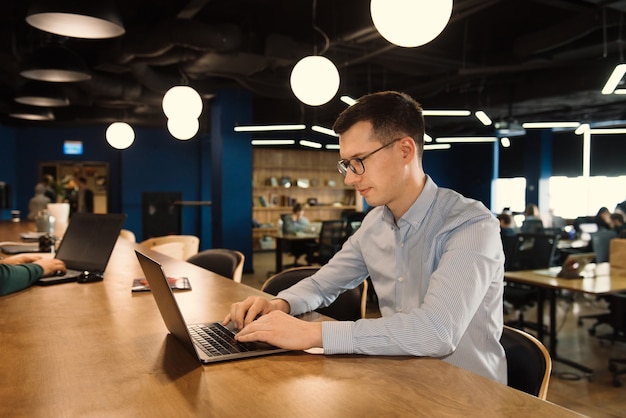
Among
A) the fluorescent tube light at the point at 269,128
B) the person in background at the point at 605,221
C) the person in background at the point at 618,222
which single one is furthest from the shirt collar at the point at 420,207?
the person in background at the point at 605,221

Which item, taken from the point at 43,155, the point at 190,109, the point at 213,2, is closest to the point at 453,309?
the point at 190,109

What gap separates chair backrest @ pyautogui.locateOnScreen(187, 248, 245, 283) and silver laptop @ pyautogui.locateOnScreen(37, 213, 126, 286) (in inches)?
31.4

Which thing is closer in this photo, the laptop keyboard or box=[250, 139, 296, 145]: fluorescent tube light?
the laptop keyboard

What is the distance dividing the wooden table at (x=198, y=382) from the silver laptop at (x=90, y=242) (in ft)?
3.34

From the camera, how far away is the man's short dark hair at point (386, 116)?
1.69 m

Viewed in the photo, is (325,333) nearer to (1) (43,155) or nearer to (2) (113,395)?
(2) (113,395)

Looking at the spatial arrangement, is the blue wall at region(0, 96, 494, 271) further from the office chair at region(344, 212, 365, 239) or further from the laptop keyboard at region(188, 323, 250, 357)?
the laptop keyboard at region(188, 323, 250, 357)

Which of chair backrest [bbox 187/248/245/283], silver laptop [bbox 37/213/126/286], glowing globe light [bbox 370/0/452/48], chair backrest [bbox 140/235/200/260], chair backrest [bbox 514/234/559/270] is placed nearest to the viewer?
glowing globe light [bbox 370/0/452/48]

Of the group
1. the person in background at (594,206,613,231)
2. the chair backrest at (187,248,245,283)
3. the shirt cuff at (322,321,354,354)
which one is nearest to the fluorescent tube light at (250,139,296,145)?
the person in background at (594,206,613,231)

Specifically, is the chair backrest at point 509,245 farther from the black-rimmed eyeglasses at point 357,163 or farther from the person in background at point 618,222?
the black-rimmed eyeglasses at point 357,163

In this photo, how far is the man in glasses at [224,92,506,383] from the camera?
52.6 inches

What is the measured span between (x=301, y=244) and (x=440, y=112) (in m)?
3.43

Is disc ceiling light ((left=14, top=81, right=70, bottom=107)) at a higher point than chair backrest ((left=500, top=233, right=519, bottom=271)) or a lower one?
higher

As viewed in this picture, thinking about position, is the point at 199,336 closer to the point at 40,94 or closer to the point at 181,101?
the point at 181,101
